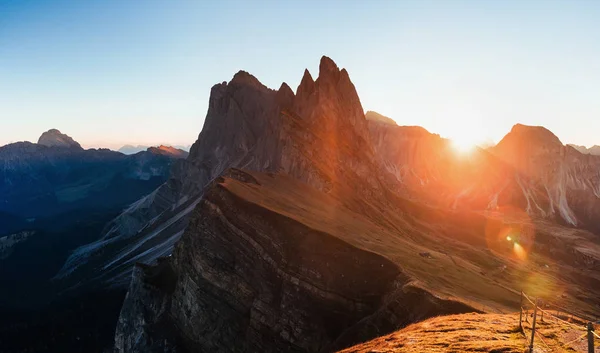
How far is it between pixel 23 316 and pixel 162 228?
243ft

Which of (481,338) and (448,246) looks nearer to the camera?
(481,338)

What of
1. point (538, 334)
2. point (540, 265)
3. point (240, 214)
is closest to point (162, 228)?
point (240, 214)

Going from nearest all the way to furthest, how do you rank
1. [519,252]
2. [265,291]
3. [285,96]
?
[265,291]
[519,252]
[285,96]

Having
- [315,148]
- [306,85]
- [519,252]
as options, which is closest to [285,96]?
[306,85]

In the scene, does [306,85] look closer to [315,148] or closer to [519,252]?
[315,148]

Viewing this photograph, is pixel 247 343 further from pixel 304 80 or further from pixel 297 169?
pixel 304 80

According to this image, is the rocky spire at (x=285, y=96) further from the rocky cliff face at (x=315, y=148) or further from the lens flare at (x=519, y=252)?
the lens flare at (x=519, y=252)

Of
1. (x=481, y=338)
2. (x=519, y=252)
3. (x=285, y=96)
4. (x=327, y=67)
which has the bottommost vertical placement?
(x=519, y=252)

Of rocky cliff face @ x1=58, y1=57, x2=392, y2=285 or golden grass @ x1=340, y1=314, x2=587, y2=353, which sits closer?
golden grass @ x1=340, y1=314, x2=587, y2=353

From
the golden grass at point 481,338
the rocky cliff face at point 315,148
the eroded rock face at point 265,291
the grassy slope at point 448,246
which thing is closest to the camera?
the golden grass at point 481,338

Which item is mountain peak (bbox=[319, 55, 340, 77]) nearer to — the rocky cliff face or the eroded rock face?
the rocky cliff face

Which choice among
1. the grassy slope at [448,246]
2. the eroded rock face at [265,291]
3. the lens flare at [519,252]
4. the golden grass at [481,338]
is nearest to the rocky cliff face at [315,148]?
the grassy slope at [448,246]

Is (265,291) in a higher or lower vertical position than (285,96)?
lower

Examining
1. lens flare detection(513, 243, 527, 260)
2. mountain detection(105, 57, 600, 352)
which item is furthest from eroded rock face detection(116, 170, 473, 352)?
lens flare detection(513, 243, 527, 260)
